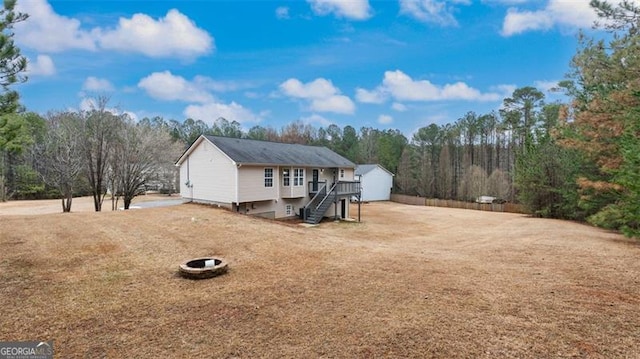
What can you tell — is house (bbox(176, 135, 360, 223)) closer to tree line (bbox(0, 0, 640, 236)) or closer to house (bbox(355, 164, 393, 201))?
tree line (bbox(0, 0, 640, 236))

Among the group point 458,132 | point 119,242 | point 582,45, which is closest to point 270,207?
point 119,242

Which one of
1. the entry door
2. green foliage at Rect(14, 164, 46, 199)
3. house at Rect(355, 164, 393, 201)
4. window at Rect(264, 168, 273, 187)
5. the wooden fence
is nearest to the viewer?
window at Rect(264, 168, 273, 187)

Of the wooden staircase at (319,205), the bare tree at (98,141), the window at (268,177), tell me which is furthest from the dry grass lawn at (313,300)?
the bare tree at (98,141)

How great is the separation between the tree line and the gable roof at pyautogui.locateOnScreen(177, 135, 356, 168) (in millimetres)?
6145

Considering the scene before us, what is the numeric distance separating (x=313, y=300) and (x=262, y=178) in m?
13.2

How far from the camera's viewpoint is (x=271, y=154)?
66.2 ft

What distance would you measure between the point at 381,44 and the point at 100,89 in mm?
19022

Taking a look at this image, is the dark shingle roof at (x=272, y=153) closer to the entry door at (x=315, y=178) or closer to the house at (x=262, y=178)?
the house at (x=262, y=178)

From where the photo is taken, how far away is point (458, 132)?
156ft

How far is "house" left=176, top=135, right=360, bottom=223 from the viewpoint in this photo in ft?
57.5

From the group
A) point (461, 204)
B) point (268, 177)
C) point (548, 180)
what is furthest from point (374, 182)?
point (268, 177)

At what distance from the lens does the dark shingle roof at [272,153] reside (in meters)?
17.9

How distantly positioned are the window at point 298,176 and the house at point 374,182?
17975 mm

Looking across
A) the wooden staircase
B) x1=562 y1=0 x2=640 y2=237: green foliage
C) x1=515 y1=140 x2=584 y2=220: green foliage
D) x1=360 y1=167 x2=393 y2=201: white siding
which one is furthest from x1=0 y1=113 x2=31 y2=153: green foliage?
x1=360 y1=167 x2=393 y2=201: white siding
